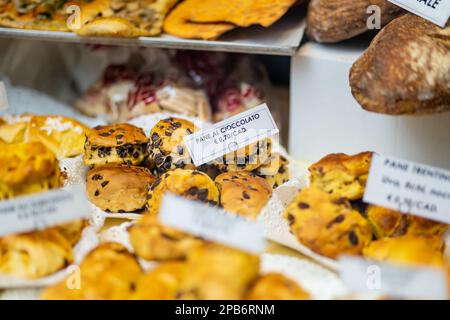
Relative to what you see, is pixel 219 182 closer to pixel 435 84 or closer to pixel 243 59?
pixel 435 84

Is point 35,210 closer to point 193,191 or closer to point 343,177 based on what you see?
point 193,191

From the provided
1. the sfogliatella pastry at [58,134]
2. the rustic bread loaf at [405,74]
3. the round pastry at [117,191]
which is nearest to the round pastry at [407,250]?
the rustic bread loaf at [405,74]

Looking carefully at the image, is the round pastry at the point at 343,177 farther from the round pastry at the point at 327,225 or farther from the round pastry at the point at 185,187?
the round pastry at the point at 185,187

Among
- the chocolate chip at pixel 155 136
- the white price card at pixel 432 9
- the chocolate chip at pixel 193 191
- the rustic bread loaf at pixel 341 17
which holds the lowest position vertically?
the chocolate chip at pixel 193 191

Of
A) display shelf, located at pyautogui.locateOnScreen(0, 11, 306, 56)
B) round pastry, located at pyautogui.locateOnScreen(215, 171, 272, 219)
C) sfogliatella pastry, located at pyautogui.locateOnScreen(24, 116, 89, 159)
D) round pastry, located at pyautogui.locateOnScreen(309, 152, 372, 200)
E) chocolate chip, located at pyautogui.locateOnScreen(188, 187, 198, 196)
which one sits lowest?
sfogliatella pastry, located at pyautogui.locateOnScreen(24, 116, 89, 159)

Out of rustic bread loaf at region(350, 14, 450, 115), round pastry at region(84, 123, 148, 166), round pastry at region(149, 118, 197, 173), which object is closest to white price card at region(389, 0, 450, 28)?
rustic bread loaf at region(350, 14, 450, 115)

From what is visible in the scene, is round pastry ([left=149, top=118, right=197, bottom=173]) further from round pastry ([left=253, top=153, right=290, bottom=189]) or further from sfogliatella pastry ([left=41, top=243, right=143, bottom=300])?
sfogliatella pastry ([left=41, top=243, right=143, bottom=300])
